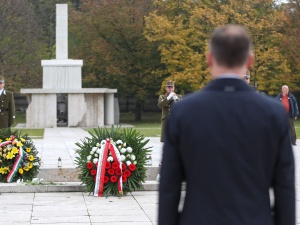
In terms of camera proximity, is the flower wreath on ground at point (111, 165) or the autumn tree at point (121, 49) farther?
the autumn tree at point (121, 49)

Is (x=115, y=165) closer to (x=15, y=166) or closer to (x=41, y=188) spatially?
(x=41, y=188)

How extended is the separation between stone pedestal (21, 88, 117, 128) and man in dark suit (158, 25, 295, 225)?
35.7 m

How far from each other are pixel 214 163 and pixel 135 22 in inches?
1786

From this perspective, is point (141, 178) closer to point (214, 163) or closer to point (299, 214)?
point (299, 214)

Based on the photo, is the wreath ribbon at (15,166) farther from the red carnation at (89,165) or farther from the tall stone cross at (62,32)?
the tall stone cross at (62,32)

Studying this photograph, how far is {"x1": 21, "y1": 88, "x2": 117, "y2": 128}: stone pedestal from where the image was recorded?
39.7m

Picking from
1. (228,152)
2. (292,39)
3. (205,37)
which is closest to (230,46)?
(228,152)

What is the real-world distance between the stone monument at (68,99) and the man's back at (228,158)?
116ft

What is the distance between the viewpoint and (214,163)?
3.95m

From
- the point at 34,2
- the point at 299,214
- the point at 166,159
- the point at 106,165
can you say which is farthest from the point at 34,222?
the point at 34,2

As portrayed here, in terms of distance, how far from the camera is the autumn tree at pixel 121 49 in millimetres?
49031

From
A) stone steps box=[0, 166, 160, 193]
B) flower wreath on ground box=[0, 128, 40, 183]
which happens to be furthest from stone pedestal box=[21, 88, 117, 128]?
flower wreath on ground box=[0, 128, 40, 183]

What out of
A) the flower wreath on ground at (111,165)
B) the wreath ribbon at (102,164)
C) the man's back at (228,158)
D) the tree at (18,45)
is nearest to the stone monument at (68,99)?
the tree at (18,45)

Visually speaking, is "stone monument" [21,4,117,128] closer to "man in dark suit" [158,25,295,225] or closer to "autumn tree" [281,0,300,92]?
"autumn tree" [281,0,300,92]
